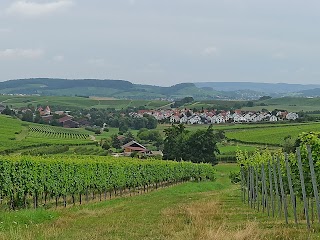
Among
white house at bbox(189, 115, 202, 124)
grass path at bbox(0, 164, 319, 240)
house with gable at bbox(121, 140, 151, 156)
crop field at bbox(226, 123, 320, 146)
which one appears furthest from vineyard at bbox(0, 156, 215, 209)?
white house at bbox(189, 115, 202, 124)

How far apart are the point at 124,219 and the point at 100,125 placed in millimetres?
159324

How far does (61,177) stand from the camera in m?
32.9

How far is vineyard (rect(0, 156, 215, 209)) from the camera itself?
27547 mm

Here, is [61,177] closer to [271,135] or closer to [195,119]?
[271,135]

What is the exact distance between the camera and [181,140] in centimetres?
9412

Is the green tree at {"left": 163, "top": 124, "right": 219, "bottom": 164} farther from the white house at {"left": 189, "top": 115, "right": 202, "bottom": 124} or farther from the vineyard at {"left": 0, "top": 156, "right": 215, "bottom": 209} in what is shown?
the white house at {"left": 189, "top": 115, "right": 202, "bottom": 124}

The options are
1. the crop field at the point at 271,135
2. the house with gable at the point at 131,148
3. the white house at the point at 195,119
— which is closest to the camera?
the crop field at the point at 271,135

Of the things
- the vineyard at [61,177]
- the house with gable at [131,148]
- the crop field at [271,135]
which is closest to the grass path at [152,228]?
the vineyard at [61,177]

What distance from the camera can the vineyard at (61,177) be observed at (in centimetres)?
2755

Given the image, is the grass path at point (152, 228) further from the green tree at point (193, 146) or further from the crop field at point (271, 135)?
the crop field at point (271, 135)

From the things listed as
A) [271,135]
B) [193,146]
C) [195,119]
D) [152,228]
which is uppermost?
[152,228]

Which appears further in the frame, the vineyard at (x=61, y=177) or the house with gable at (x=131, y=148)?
the house with gable at (x=131, y=148)

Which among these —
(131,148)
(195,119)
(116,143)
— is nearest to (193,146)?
(131,148)

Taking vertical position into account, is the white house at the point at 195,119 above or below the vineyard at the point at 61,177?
below
